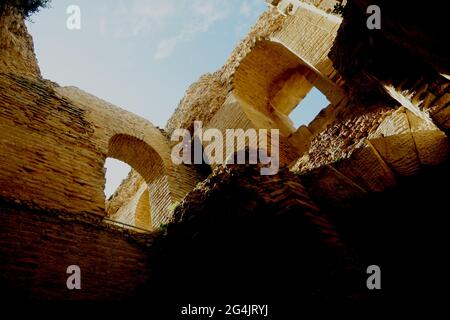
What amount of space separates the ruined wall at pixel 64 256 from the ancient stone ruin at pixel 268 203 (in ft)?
0.05

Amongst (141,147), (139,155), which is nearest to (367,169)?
(141,147)

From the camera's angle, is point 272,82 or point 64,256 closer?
point 64,256

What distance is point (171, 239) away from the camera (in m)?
4.45

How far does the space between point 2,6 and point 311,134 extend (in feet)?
21.0

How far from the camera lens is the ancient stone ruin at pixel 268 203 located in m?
2.97

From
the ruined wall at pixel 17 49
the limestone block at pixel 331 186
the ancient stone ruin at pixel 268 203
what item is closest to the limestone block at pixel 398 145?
the ancient stone ruin at pixel 268 203

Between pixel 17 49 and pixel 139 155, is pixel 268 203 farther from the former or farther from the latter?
pixel 17 49

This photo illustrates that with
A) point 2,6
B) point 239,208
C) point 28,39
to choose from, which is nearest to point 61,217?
point 239,208

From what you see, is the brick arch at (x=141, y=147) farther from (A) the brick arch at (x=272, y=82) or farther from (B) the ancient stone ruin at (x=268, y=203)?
(A) the brick arch at (x=272, y=82)

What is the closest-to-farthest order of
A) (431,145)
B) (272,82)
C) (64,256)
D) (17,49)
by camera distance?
(431,145)
(64,256)
(17,49)
(272,82)

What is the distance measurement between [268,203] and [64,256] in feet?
9.15

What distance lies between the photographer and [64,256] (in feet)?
13.9

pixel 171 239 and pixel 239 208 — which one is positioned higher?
pixel 239 208
